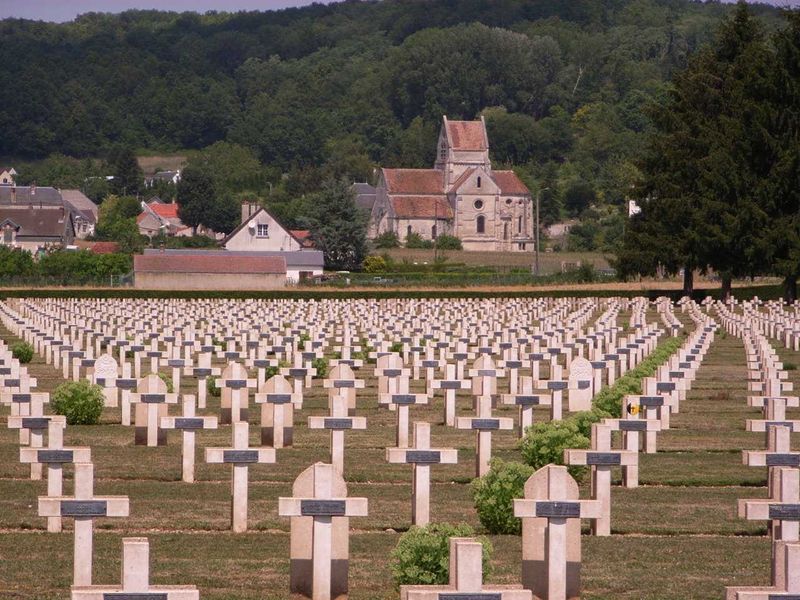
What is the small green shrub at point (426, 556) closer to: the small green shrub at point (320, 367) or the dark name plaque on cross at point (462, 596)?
the dark name plaque on cross at point (462, 596)

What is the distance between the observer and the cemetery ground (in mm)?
14039

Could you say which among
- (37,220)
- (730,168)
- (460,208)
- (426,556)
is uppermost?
(730,168)

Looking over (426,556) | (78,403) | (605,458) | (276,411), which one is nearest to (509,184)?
(78,403)

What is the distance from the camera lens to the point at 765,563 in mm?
14914

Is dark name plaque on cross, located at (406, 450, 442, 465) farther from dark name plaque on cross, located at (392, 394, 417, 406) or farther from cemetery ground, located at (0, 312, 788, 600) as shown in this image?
dark name plaque on cross, located at (392, 394, 417, 406)

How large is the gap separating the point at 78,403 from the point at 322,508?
48.4 ft

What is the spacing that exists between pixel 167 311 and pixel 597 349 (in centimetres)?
3199

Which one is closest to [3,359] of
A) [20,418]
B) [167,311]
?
[20,418]

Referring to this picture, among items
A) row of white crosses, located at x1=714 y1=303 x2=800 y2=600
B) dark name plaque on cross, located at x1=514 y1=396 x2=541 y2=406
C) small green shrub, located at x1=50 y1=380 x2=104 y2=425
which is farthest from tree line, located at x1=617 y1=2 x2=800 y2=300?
row of white crosses, located at x1=714 y1=303 x2=800 y2=600

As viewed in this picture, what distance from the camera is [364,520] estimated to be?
17.3 metres

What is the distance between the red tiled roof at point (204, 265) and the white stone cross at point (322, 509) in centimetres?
9177

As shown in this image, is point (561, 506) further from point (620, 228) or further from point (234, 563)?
point (620, 228)

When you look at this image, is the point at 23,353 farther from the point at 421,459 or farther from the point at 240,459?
the point at 421,459

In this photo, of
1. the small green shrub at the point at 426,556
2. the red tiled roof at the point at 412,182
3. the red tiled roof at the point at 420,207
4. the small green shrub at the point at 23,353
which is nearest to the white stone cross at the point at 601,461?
the small green shrub at the point at 426,556
